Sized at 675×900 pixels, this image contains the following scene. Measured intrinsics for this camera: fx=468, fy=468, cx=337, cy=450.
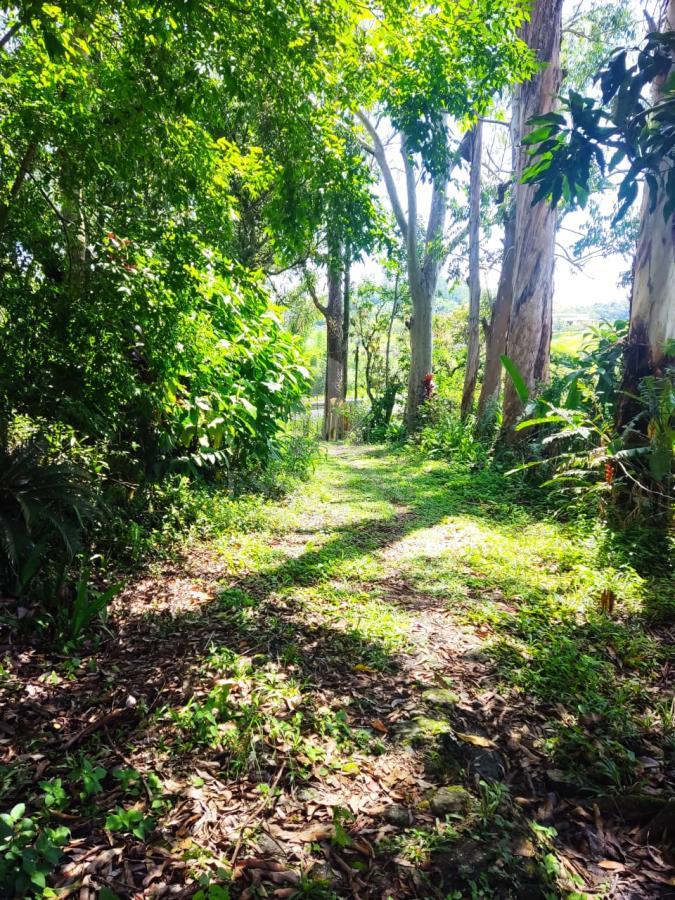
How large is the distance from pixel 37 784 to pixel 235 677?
2.89ft

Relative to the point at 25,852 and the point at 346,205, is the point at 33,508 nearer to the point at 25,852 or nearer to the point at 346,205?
the point at 25,852

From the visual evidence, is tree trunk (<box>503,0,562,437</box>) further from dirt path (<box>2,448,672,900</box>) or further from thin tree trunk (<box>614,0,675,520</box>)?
dirt path (<box>2,448,672,900</box>)

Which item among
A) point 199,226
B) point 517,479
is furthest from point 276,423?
point 517,479

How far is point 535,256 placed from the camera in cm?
739

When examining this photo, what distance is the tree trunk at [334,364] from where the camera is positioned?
16.7 metres

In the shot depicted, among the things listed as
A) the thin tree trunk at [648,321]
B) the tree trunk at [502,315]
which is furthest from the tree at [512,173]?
the thin tree trunk at [648,321]

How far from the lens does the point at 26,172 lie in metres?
2.77

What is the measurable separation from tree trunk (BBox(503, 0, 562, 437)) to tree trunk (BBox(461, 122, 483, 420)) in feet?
13.1

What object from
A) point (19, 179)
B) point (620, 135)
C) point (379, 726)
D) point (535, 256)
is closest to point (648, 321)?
point (620, 135)

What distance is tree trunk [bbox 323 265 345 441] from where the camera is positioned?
1673 cm

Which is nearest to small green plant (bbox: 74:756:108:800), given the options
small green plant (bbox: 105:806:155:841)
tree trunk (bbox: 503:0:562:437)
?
small green plant (bbox: 105:806:155:841)

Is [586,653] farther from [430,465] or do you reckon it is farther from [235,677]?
[430,465]

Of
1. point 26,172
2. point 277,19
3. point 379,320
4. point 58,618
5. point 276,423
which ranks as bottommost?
point 58,618

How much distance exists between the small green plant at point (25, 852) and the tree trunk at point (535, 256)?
7.39 m
